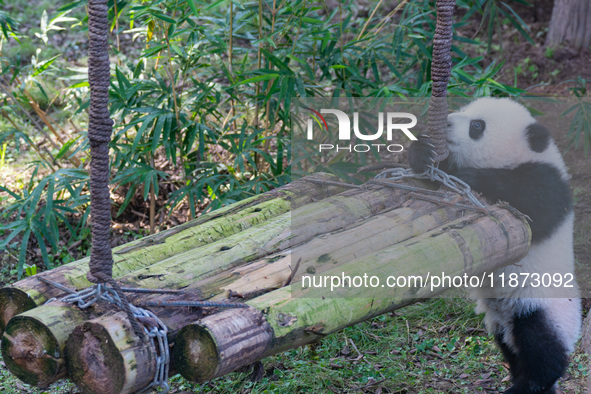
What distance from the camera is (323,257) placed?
177cm

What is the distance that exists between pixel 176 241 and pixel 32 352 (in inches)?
28.6

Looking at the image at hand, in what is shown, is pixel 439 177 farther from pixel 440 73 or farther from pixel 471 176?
pixel 440 73

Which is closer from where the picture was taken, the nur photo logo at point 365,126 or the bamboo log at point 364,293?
the bamboo log at point 364,293

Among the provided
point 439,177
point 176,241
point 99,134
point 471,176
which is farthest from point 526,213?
point 99,134

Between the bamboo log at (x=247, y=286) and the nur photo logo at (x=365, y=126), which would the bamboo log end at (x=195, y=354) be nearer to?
the bamboo log at (x=247, y=286)

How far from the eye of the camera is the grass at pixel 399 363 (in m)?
2.59

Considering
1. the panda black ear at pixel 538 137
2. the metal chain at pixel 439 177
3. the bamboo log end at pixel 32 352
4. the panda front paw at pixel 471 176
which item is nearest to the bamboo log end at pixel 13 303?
the bamboo log end at pixel 32 352

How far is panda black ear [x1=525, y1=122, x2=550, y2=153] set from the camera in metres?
2.27

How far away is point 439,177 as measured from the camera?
2.17m

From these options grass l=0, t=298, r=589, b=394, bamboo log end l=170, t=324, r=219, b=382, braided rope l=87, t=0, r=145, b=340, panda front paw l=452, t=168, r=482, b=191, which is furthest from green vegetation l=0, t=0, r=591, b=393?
bamboo log end l=170, t=324, r=219, b=382

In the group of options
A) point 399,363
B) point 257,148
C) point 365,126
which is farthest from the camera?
point 257,148

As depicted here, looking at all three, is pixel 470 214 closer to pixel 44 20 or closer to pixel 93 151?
pixel 93 151

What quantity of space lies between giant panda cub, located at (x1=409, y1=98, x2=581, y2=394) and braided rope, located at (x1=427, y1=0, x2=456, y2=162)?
0.20 feet

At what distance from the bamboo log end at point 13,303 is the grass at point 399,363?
1.11m
